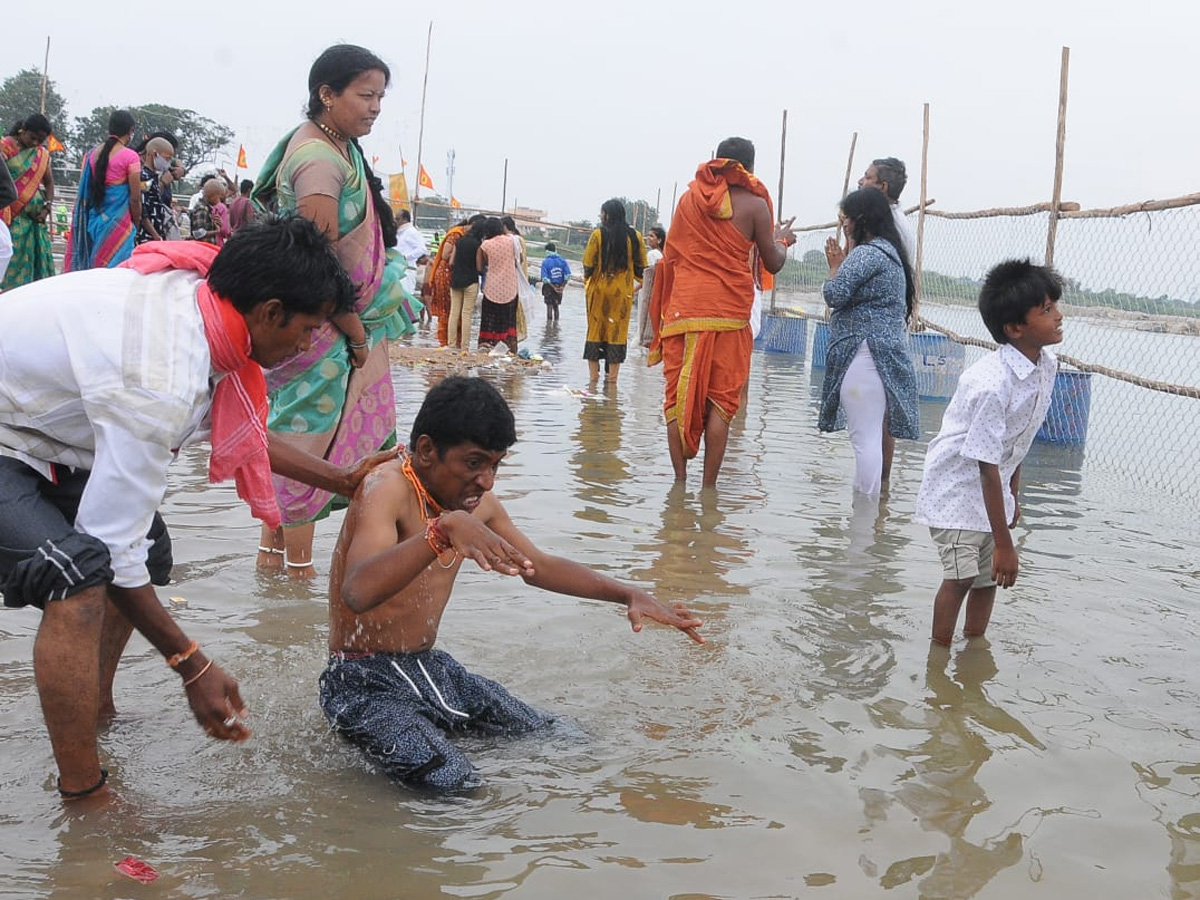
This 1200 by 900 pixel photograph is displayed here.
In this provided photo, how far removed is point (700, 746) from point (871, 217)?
4.02 metres

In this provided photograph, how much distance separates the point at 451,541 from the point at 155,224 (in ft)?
26.3

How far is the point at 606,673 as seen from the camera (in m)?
3.87

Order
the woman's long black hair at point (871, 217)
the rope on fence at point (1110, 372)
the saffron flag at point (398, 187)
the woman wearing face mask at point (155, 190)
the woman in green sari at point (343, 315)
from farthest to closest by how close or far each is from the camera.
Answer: the saffron flag at point (398, 187), the woman wearing face mask at point (155, 190), the rope on fence at point (1110, 372), the woman's long black hair at point (871, 217), the woman in green sari at point (343, 315)

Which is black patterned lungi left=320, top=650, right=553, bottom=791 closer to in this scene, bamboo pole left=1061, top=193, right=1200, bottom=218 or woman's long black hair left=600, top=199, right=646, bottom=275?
bamboo pole left=1061, top=193, right=1200, bottom=218

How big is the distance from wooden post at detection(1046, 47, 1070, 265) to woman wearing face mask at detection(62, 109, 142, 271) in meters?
6.67

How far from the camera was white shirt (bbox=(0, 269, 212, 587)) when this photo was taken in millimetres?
2441

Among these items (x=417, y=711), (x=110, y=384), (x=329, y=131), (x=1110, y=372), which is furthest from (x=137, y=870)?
(x=1110, y=372)

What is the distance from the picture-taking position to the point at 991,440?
4012 mm

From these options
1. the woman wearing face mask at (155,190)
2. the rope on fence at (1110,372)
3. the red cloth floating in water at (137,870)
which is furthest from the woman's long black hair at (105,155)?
the red cloth floating in water at (137,870)

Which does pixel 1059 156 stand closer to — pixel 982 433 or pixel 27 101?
pixel 982 433

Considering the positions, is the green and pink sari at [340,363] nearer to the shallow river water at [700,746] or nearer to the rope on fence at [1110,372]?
the shallow river water at [700,746]

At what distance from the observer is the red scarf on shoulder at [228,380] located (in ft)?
8.49

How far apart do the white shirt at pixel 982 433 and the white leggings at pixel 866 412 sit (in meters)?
2.33

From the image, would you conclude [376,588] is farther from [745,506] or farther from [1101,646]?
[745,506]
